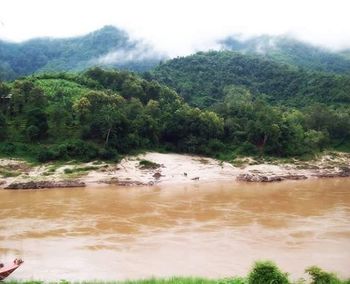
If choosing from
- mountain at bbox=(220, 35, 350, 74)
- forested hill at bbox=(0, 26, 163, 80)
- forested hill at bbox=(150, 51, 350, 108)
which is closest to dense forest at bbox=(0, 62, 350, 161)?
forested hill at bbox=(150, 51, 350, 108)

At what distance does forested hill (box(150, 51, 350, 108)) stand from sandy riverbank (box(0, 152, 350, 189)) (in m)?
33.4

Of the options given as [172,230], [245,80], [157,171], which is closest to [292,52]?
[245,80]

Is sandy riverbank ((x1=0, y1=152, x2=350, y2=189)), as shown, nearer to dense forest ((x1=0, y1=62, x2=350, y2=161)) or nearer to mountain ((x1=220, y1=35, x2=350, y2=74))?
dense forest ((x1=0, y1=62, x2=350, y2=161))

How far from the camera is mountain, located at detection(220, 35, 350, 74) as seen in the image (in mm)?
138750

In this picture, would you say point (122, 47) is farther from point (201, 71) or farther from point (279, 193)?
point (279, 193)

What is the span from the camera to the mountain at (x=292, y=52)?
138750 millimetres

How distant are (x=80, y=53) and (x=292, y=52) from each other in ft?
227

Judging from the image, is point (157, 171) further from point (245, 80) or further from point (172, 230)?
point (245, 80)

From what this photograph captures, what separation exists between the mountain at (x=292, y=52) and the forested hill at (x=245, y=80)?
29.5 m

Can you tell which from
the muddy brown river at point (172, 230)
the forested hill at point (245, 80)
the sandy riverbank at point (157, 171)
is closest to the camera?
the muddy brown river at point (172, 230)

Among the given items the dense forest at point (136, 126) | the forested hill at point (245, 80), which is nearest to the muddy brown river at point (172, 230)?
the dense forest at point (136, 126)

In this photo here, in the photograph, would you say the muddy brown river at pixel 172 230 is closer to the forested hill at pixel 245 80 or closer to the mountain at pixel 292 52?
the forested hill at pixel 245 80

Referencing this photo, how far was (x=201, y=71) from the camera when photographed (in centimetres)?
10006

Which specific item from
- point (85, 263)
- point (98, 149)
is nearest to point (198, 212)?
point (85, 263)
